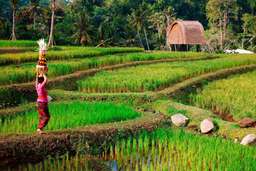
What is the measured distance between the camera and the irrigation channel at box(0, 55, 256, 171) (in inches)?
330

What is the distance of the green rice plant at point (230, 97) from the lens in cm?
1487

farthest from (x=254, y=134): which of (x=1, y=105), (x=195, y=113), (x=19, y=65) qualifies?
(x=19, y=65)

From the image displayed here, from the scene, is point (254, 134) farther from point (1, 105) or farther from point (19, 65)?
point (19, 65)

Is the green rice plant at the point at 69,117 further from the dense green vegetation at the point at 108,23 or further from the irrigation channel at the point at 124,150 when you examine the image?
the dense green vegetation at the point at 108,23

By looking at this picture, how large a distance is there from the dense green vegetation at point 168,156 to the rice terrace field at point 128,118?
0.06 feet

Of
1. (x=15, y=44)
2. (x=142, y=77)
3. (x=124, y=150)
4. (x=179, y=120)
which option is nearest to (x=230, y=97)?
(x=142, y=77)

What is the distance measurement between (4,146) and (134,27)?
1449 inches

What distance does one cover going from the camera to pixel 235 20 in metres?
56.0

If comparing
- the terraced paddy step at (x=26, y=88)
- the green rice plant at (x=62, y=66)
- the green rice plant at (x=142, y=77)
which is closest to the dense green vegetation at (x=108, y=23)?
the green rice plant at (x=62, y=66)

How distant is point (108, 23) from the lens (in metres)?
43.0

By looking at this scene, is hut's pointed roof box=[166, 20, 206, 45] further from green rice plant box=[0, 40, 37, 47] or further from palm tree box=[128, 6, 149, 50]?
green rice plant box=[0, 40, 37, 47]

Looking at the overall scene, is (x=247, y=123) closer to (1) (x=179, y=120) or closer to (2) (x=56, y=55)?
(1) (x=179, y=120)

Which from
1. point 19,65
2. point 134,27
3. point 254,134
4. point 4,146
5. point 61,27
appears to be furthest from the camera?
point 134,27

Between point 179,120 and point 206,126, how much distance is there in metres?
0.92
